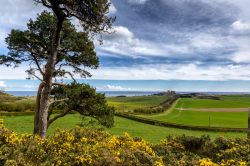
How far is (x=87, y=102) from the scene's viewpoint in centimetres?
1516

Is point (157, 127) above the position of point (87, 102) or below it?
below

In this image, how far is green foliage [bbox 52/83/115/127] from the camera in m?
15.1

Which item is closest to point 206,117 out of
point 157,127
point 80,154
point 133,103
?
point 157,127

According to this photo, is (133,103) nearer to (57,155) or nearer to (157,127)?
(157,127)

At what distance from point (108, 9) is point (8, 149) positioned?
27.3 ft

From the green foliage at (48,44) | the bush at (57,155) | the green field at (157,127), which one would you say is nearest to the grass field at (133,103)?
the green field at (157,127)

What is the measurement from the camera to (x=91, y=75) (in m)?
18.0

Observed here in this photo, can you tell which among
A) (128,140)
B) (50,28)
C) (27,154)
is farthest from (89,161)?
(50,28)

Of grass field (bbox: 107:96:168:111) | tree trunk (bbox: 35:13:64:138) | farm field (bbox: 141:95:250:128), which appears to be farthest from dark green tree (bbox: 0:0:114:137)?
grass field (bbox: 107:96:168:111)

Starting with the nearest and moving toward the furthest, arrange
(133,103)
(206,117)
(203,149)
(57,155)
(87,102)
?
(57,155), (203,149), (87,102), (206,117), (133,103)

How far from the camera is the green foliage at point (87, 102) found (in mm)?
15117

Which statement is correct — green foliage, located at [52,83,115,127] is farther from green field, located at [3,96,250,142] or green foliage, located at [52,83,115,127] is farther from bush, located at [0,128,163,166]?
bush, located at [0,128,163,166]

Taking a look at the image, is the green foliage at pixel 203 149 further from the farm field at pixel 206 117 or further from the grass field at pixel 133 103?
the grass field at pixel 133 103

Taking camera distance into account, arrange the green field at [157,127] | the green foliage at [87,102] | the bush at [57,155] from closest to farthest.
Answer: the bush at [57,155] < the green foliage at [87,102] < the green field at [157,127]
